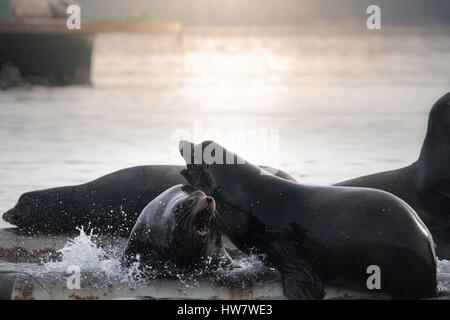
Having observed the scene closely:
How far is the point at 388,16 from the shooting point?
12588cm

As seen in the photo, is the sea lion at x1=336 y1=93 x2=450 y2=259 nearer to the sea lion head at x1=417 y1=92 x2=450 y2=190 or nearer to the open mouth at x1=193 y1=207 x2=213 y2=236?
the sea lion head at x1=417 y1=92 x2=450 y2=190

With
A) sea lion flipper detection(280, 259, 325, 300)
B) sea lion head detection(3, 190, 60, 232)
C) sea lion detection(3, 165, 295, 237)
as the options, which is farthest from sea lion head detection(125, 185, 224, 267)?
sea lion head detection(3, 190, 60, 232)

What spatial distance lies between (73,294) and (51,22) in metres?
22.8

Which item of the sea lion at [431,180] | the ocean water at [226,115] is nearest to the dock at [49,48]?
the ocean water at [226,115]

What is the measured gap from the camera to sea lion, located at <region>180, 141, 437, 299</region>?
22.1ft

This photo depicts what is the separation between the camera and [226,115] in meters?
24.2

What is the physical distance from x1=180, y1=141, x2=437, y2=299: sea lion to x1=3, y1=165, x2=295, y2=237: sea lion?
66.6 inches

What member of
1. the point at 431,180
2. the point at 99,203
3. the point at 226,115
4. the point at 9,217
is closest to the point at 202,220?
the point at 99,203

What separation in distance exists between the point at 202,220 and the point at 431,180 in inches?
107

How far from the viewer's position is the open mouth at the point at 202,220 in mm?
6844
